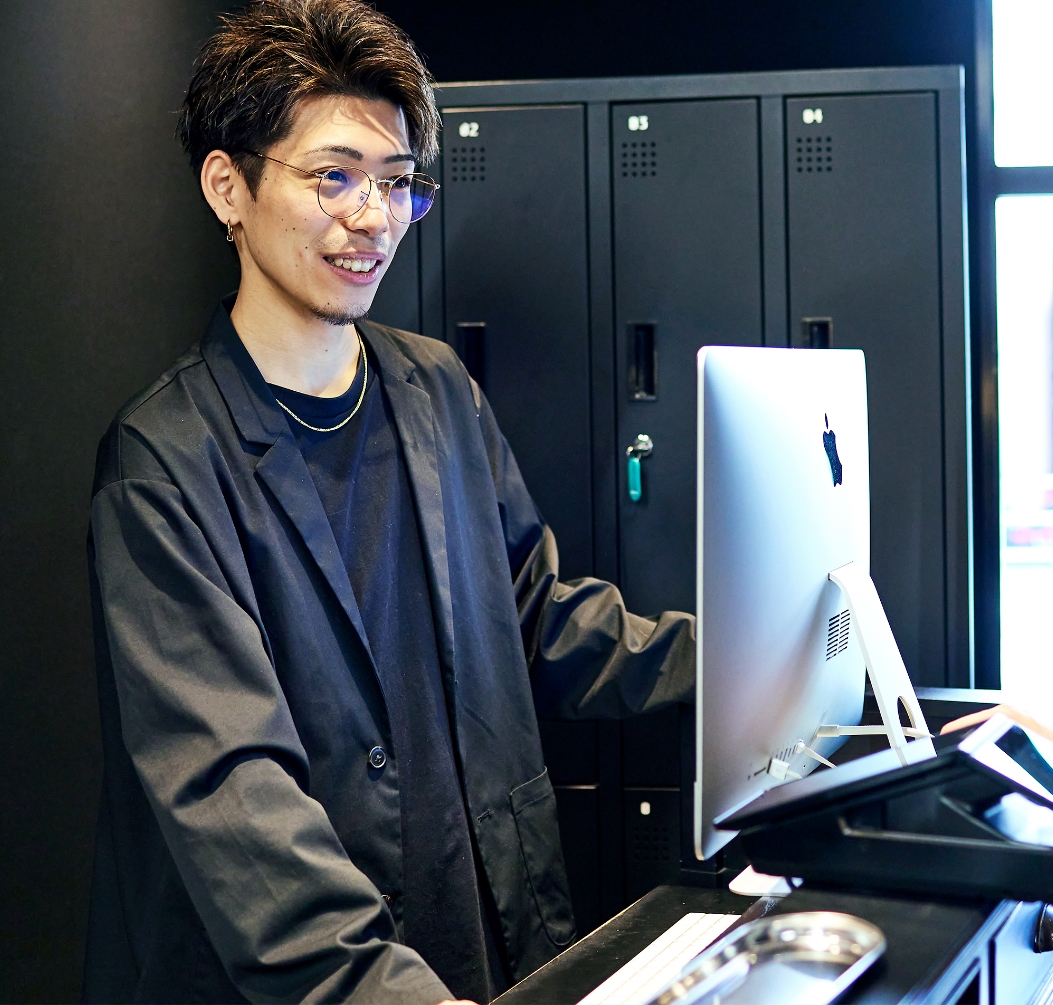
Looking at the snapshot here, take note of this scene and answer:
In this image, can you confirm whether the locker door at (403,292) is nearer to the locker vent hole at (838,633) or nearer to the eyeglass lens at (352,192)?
the eyeglass lens at (352,192)

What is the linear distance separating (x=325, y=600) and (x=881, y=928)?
2.34ft

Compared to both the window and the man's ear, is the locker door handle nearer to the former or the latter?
the window

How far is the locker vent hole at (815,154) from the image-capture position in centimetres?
252

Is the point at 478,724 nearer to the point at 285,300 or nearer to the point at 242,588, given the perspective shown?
the point at 242,588

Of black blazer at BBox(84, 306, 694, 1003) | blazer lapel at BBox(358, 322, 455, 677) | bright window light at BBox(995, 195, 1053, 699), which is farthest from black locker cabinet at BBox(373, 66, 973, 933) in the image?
blazer lapel at BBox(358, 322, 455, 677)

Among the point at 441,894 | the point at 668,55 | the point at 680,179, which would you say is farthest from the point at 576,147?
the point at 441,894

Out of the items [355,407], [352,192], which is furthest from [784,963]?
[352,192]

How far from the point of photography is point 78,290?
81.0 inches

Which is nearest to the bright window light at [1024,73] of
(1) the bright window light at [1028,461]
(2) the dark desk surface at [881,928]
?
(1) the bright window light at [1028,461]

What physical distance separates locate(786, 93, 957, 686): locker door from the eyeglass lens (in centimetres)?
127

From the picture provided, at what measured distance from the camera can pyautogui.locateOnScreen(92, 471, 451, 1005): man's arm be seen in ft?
3.27

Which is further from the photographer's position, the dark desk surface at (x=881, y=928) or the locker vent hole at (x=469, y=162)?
the locker vent hole at (x=469, y=162)

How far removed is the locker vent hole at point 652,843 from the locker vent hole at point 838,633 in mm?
1411

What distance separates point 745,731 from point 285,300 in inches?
31.8
